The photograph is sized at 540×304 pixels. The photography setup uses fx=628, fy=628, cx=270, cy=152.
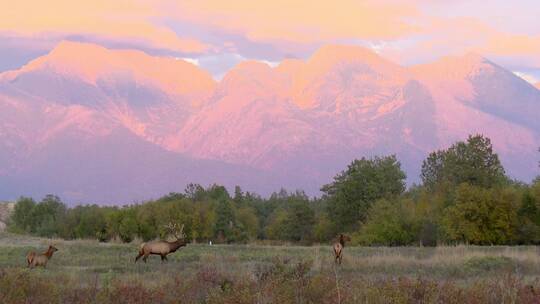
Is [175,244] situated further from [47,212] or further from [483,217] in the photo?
[47,212]

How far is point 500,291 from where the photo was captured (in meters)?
11.0

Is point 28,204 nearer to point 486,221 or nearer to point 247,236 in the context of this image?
point 247,236

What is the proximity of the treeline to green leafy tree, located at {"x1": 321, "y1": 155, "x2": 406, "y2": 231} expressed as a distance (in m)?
0.12

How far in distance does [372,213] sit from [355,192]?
49.0ft

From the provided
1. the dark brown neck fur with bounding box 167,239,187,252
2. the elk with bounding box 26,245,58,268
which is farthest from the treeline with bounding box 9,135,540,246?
the elk with bounding box 26,245,58,268

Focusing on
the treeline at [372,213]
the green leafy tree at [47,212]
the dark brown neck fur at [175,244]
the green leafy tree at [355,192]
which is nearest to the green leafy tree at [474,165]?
the treeline at [372,213]

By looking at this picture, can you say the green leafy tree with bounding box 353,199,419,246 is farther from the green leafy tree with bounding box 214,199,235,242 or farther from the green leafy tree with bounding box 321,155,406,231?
the green leafy tree with bounding box 214,199,235,242

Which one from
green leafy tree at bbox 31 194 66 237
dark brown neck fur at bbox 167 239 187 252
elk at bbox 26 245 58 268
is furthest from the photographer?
green leafy tree at bbox 31 194 66 237

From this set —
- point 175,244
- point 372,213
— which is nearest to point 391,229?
point 372,213

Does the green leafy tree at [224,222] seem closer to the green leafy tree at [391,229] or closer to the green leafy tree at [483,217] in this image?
the green leafy tree at [391,229]

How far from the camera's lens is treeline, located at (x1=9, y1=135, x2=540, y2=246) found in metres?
46.1

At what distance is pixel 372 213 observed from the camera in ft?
190

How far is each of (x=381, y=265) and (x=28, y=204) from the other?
100344 mm

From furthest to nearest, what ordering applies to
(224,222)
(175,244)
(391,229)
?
1. (224,222)
2. (391,229)
3. (175,244)
